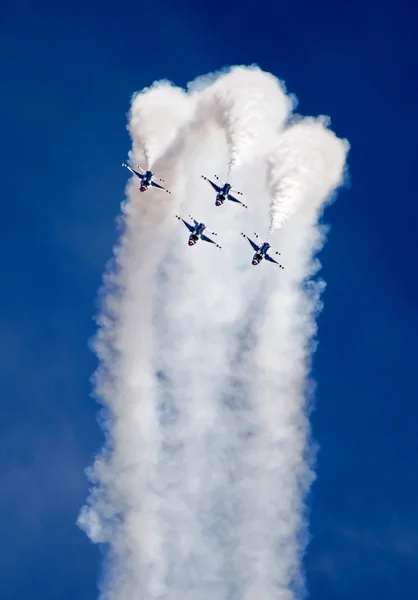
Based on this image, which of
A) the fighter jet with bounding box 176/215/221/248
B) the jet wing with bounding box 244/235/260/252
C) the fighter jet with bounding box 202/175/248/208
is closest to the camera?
the fighter jet with bounding box 202/175/248/208

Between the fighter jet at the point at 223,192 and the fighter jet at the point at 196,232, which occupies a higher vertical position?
the fighter jet at the point at 223,192

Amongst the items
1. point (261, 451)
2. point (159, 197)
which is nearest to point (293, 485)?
point (261, 451)

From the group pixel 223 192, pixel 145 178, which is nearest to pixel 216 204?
pixel 223 192

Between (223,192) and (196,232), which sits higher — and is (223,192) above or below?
above

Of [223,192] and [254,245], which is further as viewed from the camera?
[254,245]

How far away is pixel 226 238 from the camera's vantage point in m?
134

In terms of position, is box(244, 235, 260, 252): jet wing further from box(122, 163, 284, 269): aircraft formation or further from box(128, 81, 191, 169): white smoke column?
box(128, 81, 191, 169): white smoke column

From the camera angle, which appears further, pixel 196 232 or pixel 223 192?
pixel 196 232

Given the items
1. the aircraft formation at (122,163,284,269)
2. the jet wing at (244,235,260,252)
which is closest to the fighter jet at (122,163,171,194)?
the aircraft formation at (122,163,284,269)

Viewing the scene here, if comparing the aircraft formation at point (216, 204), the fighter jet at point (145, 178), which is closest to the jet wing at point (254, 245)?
the aircraft formation at point (216, 204)

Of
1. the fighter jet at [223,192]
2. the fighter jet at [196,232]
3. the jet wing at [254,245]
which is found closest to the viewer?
the fighter jet at [223,192]

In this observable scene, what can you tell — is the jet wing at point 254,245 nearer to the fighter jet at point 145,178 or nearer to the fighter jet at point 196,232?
the fighter jet at point 196,232

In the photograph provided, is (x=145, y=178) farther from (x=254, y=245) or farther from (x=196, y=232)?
(x=254, y=245)

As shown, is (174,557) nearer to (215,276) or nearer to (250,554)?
(250,554)
